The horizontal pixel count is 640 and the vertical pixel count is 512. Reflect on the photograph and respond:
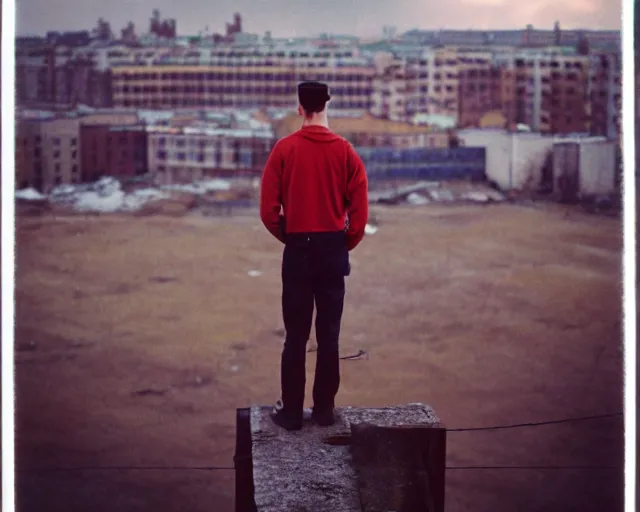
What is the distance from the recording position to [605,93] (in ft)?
16.3

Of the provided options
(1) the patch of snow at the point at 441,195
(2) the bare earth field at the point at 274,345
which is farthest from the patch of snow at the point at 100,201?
(1) the patch of snow at the point at 441,195

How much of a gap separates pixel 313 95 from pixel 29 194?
2406 mm

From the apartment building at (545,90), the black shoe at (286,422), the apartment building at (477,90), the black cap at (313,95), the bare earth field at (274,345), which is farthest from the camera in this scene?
the apartment building at (477,90)

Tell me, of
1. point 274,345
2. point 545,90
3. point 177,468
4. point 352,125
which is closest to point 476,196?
point 545,90

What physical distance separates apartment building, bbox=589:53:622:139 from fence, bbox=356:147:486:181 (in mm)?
669

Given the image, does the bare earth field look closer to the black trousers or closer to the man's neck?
the black trousers

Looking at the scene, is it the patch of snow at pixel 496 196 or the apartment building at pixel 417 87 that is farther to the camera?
the patch of snow at pixel 496 196

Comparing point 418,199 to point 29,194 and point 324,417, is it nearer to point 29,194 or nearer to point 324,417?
point 29,194

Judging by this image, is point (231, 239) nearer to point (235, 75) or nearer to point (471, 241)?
point (235, 75)

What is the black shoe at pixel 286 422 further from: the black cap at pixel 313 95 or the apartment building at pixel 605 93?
the apartment building at pixel 605 93

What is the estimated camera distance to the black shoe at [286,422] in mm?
3107

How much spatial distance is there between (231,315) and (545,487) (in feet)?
6.38

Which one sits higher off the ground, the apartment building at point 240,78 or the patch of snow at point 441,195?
the apartment building at point 240,78

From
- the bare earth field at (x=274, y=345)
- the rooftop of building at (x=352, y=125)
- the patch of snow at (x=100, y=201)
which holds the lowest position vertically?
the bare earth field at (x=274, y=345)
